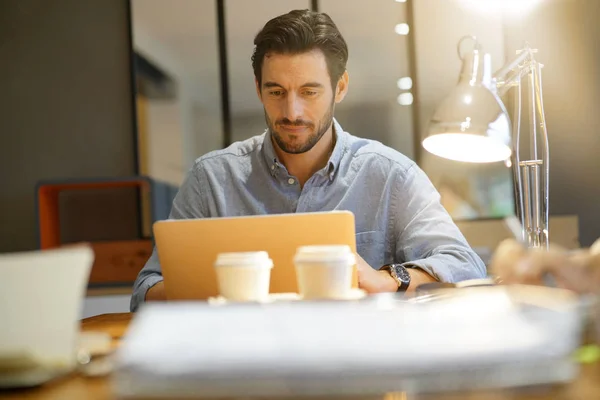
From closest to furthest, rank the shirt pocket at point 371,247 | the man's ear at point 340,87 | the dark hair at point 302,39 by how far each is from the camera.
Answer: the shirt pocket at point 371,247 < the dark hair at point 302,39 < the man's ear at point 340,87

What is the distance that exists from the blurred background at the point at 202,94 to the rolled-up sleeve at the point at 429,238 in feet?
4.73

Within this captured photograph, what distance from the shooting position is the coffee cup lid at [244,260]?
0.89 meters

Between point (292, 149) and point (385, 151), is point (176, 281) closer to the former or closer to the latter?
point (292, 149)

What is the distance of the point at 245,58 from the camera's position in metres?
3.37

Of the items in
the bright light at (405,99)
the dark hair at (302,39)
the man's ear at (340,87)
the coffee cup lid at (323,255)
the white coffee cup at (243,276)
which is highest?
the dark hair at (302,39)

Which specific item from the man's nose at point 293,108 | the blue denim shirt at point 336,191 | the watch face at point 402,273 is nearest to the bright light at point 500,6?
the blue denim shirt at point 336,191

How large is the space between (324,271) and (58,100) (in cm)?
305

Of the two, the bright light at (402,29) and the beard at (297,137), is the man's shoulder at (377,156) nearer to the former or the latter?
the beard at (297,137)

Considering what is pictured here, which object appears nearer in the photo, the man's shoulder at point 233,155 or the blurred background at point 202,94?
the man's shoulder at point 233,155

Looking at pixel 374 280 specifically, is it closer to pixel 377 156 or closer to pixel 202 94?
pixel 377 156

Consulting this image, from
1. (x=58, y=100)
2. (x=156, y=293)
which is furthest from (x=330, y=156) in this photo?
(x=58, y=100)

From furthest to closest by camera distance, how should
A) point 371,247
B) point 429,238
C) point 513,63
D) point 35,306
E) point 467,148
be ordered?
point 371,247 → point 429,238 → point 513,63 → point 467,148 → point 35,306

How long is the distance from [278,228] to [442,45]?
2588 mm

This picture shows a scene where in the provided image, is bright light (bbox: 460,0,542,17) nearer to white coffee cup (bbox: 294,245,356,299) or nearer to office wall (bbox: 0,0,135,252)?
office wall (bbox: 0,0,135,252)
